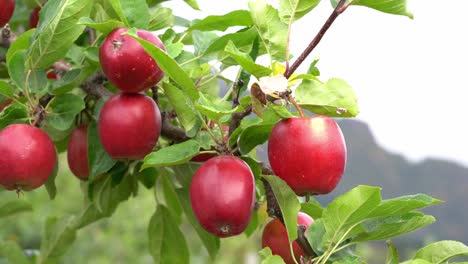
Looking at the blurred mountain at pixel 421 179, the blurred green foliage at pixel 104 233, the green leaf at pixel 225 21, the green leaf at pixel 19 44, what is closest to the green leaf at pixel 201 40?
the green leaf at pixel 225 21

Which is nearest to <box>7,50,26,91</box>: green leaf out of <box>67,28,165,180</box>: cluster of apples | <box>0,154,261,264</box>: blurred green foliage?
<box>67,28,165,180</box>: cluster of apples

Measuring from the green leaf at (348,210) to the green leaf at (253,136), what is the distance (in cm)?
11

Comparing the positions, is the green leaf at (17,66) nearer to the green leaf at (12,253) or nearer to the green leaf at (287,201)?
the green leaf at (287,201)

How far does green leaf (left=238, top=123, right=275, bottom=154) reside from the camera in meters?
0.83

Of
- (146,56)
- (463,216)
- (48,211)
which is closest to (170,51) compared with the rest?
(146,56)

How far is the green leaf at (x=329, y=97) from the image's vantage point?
2.54ft

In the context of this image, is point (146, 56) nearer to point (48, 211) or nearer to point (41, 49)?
point (41, 49)

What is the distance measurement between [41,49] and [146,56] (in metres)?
0.14

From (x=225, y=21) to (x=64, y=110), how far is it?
9.2 inches

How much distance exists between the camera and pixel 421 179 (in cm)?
468

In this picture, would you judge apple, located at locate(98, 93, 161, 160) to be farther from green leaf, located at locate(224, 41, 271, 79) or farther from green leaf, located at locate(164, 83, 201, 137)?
green leaf, located at locate(224, 41, 271, 79)

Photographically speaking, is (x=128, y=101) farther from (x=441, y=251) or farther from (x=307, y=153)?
(x=441, y=251)

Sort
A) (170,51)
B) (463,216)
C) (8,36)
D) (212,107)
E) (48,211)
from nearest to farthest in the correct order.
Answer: (212,107)
(170,51)
(8,36)
(48,211)
(463,216)

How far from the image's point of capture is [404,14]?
2.67ft
